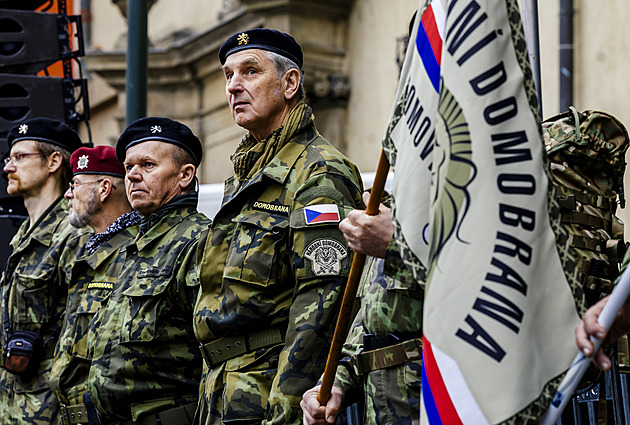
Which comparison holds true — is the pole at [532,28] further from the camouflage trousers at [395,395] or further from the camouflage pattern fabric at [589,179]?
the camouflage trousers at [395,395]

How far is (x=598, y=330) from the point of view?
2.54 metres

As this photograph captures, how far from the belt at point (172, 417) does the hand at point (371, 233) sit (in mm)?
1781

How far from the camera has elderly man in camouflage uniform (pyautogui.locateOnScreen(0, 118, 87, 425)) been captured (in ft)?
18.4

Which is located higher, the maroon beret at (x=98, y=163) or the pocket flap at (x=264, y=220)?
the maroon beret at (x=98, y=163)

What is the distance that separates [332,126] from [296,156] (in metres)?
8.22

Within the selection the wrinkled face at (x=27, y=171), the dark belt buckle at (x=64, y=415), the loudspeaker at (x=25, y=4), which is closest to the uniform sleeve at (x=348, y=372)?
the dark belt buckle at (x=64, y=415)

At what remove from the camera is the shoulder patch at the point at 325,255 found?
3.70m

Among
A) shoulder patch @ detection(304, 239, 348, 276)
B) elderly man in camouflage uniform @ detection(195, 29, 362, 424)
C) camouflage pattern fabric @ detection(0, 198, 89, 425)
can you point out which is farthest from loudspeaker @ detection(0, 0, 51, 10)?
shoulder patch @ detection(304, 239, 348, 276)

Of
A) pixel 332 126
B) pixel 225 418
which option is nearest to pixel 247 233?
pixel 225 418

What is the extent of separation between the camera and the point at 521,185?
2758 millimetres

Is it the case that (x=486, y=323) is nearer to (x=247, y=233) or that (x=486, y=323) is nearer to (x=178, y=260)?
(x=247, y=233)

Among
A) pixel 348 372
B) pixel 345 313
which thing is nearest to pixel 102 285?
pixel 348 372

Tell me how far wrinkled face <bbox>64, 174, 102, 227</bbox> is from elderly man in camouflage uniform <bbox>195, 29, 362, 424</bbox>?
161 centimetres

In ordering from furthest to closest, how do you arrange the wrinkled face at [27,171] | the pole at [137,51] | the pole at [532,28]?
the pole at [137,51], the wrinkled face at [27,171], the pole at [532,28]
